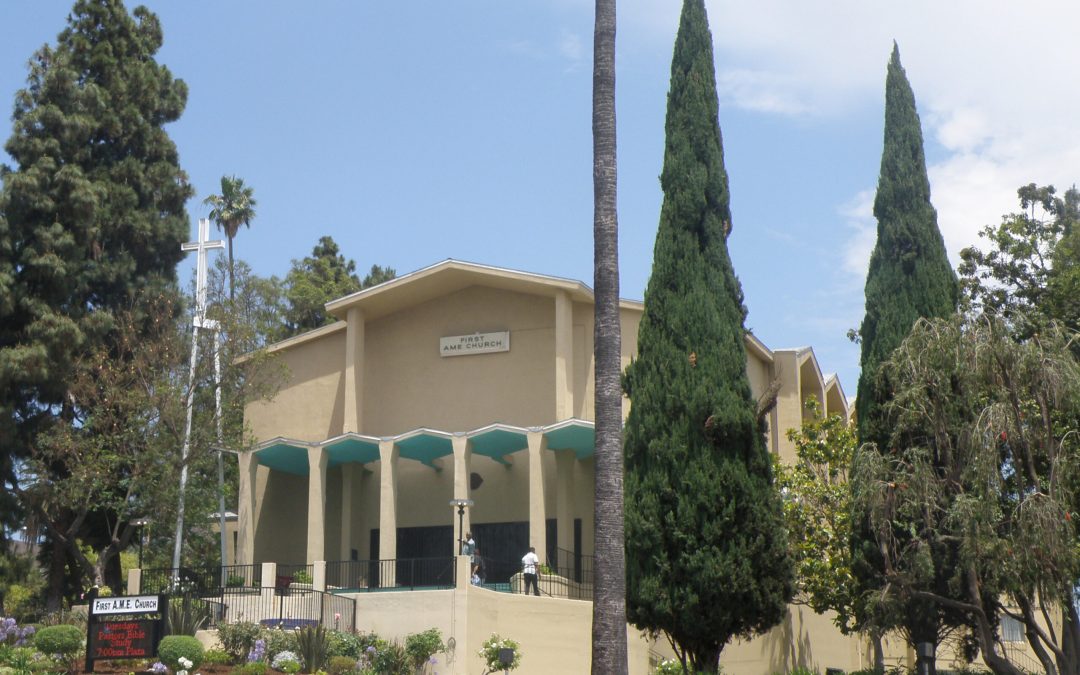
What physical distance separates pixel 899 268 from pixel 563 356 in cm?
972

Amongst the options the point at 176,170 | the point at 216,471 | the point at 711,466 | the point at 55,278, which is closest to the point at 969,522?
the point at 711,466

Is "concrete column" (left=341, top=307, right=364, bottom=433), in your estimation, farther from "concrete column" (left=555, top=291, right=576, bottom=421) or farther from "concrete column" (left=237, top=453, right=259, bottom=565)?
"concrete column" (left=555, top=291, right=576, bottom=421)

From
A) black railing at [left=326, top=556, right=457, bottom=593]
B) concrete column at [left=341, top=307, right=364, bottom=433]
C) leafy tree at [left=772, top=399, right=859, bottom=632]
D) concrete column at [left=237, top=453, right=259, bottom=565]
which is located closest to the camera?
leafy tree at [left=772, top=399, right=859, bottom=632]

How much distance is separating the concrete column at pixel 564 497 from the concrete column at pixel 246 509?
756 centimetres

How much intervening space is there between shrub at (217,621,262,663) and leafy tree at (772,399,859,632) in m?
10.1

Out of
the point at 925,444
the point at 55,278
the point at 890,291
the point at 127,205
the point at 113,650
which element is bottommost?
the point at 113,650

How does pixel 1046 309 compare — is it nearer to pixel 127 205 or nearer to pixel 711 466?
pixel 711 466

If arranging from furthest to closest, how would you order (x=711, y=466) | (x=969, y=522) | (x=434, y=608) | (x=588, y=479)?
1. (x=588, y=479)
2. (x=434, y=608)
3. (x=711, y=466)
4. (x=969, y=522)

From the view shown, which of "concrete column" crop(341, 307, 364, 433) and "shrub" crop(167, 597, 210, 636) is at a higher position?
"concrete column" crop(341, 307, 364, 433)

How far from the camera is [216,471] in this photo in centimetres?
3350

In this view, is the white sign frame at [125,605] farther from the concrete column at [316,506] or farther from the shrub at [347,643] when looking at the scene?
the concrete column at [316,506]

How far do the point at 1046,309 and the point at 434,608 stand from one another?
15.0 meters

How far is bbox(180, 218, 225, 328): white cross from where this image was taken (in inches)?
1227

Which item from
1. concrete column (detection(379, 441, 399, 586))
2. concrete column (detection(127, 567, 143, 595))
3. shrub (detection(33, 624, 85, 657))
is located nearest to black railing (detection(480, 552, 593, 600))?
concrete column (detection(379, 441, 399, 586))
